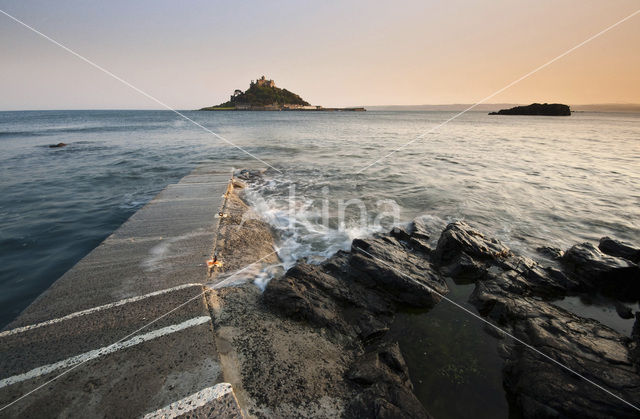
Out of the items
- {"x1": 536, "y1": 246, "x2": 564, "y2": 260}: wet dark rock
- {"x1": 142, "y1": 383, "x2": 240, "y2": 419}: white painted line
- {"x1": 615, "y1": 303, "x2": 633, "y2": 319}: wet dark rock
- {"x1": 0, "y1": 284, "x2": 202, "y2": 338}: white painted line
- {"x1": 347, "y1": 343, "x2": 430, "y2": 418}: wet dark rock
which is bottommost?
{"x1": 615, "y1": 303, "x2": 633, "y2": 319}: wet dark rock

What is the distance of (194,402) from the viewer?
228cm

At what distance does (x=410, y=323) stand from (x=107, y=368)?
144 inches

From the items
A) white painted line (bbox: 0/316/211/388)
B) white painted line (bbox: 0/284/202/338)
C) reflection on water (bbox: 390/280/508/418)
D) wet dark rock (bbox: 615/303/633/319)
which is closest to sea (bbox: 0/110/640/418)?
reflection on water (bbox: 390/280/508/418)

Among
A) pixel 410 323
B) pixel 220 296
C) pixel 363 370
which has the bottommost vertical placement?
pixel 410 323

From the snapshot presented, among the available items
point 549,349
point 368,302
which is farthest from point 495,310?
point 368,302

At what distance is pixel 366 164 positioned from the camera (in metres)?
16.9

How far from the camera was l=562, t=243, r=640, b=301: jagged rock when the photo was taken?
474 centimetres

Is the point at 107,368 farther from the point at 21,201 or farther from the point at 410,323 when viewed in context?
the point at 21,201

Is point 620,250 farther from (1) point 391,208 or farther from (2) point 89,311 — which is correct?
(2) point 89,311

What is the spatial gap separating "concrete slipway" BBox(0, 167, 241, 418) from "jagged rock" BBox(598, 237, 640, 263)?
7801mm

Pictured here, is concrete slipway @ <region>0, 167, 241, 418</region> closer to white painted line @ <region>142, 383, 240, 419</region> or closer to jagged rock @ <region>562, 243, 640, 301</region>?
white painted line @ <region>142, 383, 240, 419</region>

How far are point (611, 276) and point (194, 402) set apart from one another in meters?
6.75

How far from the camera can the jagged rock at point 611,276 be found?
474cm

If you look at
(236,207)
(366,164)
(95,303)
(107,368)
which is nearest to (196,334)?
(107,368)
